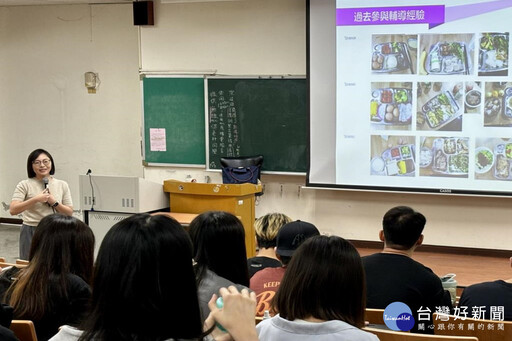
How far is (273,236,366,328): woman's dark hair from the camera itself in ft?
5.85

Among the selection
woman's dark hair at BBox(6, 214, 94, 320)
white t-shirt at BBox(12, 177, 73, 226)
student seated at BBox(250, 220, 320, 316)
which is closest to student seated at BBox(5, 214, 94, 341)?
woman's dark hair at BBox(6, 214, 94, 320)

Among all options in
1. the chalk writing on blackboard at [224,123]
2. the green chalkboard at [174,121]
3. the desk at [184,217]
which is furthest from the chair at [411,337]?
the green chalkboard at [174,121]

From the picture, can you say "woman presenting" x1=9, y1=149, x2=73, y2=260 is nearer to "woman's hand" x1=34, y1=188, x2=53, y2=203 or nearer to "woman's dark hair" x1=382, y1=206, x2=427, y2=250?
"woman's hand" x1=34, y1=188, x2=53, y2=203

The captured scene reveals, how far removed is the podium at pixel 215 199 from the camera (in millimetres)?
5934

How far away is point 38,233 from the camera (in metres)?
2.70

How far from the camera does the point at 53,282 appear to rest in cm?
262

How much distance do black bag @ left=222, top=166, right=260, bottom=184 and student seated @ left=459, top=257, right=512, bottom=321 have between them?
4608mm

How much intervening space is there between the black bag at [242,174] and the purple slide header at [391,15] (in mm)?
1790

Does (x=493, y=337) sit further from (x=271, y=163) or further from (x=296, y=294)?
(x=271, y=163)

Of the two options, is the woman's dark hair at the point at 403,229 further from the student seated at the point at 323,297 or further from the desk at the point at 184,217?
the desk at the point at 184,217

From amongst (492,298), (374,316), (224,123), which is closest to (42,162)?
(224,123)

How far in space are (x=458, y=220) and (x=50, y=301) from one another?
209 inches

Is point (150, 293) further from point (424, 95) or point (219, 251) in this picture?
point (424, 95)

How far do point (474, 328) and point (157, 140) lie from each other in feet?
19.3
